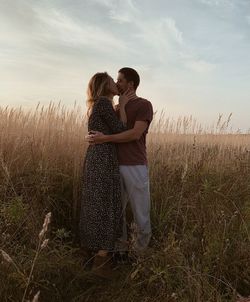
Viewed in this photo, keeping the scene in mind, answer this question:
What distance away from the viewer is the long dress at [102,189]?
→ 4227mm

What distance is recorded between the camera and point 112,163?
14.0ft

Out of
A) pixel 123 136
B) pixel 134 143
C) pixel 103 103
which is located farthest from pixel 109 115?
pixel 134 143

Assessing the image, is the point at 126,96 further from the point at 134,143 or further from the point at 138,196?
the point at 138,196

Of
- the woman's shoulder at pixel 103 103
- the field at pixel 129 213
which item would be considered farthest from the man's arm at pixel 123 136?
the field at pixel 129 213

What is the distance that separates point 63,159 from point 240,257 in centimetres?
231

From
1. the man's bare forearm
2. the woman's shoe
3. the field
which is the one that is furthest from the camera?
the man's bare forearm

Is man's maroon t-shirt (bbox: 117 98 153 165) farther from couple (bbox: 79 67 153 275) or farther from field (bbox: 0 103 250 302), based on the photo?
field (bbox: 0 103 250 302)

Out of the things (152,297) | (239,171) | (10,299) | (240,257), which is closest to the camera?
(10,299)

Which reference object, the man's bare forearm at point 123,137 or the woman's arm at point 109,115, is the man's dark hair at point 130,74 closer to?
the woman's arm at point 109,115

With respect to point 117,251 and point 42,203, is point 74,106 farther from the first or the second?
point 117,251

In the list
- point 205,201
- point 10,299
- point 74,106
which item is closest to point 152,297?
point 10,299

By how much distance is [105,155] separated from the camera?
13.9 feet

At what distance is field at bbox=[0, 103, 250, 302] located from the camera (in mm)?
3393

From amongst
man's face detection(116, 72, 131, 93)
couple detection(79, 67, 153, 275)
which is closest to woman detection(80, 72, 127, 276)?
couple detection(79, 67, 153, 275)
